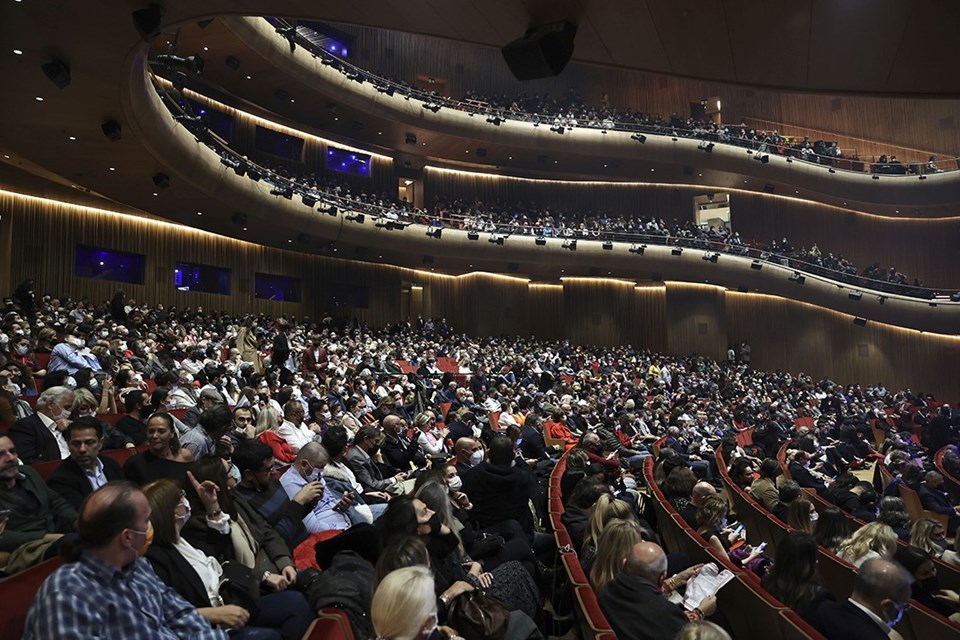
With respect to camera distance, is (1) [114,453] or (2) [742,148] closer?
(1) [114,453]

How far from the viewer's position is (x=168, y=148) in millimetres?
10852

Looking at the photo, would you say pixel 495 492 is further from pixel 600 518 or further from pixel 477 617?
pixel 477 617

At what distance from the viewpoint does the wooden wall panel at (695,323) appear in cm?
2244

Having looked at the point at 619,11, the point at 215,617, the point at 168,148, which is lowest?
the point at 215,617

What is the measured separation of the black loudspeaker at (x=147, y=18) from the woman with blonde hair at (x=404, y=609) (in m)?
5.20

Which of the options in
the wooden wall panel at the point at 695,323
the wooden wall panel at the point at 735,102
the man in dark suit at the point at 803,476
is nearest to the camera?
the man in dark suit at the point at 803,476

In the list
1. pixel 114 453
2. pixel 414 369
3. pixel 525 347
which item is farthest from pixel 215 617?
pixel 525 347

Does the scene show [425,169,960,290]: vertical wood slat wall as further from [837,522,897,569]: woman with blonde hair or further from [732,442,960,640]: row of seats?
[837,522,897,569]: woman with blonde hair

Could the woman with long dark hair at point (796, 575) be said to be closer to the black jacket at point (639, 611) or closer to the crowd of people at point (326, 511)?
the crowd of people at point (326, 511)

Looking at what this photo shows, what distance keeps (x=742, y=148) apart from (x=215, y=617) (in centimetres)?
2124

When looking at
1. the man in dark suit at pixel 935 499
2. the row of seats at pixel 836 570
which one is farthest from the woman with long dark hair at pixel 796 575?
the man in dark suit at pixel 935 499

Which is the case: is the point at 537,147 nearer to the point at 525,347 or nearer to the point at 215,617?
the point at 525,347

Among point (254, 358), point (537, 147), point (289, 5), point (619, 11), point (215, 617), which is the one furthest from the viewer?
point (537, 147)

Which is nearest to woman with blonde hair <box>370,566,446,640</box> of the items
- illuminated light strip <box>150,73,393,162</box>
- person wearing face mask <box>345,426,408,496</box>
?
person wearing face mask <box>345,426,408,496</box>
